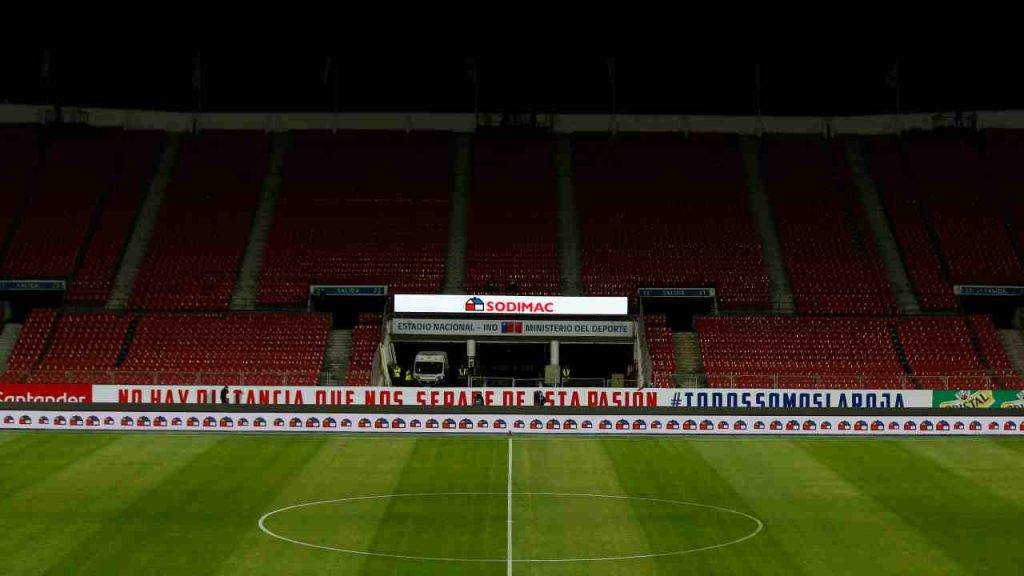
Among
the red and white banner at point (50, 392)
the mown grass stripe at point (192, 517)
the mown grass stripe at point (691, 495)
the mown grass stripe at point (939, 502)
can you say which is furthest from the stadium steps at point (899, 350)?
the red and white banner at point (50, 392)

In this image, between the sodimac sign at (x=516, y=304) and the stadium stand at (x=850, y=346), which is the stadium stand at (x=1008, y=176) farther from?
the sodimac sign at (x=516, y=304)

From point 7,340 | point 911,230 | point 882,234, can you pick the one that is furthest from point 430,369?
point 911,230

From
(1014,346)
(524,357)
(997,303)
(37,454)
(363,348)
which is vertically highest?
(997,303)

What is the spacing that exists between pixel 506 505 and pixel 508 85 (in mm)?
50007

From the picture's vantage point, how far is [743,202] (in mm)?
65812

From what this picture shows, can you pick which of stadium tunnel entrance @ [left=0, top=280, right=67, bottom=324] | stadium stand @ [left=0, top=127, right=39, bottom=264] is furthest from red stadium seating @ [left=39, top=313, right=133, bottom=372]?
stadium stand @ [left=0, top=127, right=39, bottom=264]

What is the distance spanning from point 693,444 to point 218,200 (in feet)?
123

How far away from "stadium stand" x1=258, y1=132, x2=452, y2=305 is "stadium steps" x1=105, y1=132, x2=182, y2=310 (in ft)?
21.7

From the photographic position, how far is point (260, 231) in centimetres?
6338

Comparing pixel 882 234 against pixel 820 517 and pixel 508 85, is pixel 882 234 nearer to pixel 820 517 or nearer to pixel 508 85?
pixel 508 85

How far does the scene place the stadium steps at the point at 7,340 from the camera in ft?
Result: 177

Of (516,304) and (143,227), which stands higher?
(143,227)

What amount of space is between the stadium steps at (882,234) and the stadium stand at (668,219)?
6.61 meters

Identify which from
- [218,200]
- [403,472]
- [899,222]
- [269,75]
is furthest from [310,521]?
[269,75]
